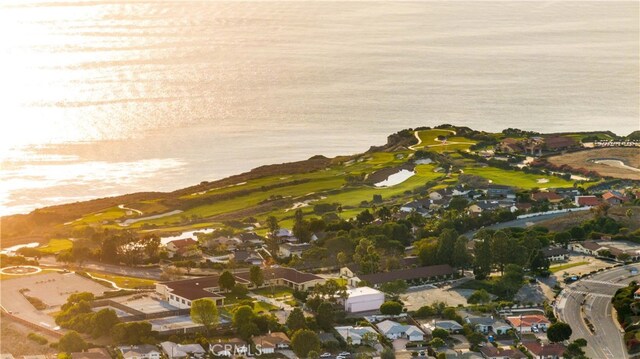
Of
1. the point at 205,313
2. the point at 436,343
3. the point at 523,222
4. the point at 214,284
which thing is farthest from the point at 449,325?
the point at 523,222

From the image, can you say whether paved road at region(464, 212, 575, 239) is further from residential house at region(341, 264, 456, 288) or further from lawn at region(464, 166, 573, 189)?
residential house at region(341, 264, 456, 288)

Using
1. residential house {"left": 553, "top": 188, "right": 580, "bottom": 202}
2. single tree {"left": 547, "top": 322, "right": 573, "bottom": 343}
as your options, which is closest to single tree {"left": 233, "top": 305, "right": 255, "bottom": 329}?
single tree {"left": 547, "top": 322, "right": 573, "bottom": 343}

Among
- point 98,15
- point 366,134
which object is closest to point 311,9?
point 98,15

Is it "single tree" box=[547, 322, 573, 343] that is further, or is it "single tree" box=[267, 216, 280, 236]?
"single tree" box=[267, 216, 280, 236]

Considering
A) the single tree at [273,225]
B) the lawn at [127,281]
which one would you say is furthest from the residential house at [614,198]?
the lawn at [127,281]

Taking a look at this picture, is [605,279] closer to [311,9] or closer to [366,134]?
[366,134]

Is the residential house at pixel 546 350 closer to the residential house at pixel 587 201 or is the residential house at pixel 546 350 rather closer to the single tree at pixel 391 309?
the single tree at pixel 391 309
